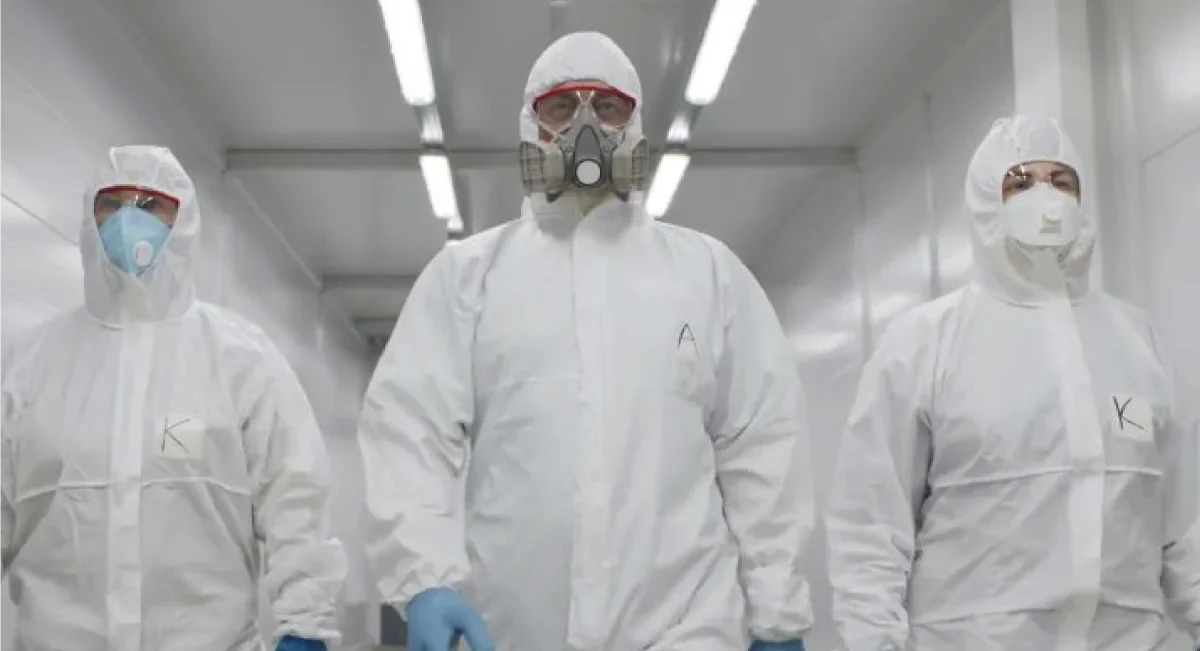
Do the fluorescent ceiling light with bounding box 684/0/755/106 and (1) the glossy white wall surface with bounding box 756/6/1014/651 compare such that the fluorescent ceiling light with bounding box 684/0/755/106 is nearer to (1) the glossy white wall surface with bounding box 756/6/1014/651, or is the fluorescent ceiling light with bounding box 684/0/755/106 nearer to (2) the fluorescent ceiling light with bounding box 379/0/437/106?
(1) the glossy white wall surface with bounding box 756/6/1014/651

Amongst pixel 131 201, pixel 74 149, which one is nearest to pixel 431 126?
pixel 74 149

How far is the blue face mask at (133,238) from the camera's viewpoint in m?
2.62

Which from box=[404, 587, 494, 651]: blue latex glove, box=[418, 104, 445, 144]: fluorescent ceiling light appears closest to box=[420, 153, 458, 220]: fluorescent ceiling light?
box=[418, 104, 445, 144]: fluorescent ceiling light

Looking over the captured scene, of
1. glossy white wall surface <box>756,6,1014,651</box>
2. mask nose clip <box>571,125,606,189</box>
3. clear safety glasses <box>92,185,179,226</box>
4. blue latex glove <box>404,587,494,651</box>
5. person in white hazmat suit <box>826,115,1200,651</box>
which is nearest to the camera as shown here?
blue latex glove <box>404,587,494,651</box>

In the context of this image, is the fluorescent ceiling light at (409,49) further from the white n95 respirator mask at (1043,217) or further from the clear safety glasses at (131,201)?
the white n95 respirator mask at (1043,217)

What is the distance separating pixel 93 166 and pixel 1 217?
3.11 ft

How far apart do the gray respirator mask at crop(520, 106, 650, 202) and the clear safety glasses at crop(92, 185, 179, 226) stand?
3.11ft

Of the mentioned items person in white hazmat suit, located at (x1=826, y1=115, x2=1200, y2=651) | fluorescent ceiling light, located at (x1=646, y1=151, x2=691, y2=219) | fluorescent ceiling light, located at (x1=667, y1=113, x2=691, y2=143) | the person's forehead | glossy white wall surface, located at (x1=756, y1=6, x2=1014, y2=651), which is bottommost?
person in white hazmat suit, located at (x1=826, y1=115, x2=1200, y2=651)

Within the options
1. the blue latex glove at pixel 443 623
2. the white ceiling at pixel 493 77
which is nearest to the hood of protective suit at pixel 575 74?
the blue latex glove at pixel 443 623

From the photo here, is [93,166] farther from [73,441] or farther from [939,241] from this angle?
[939,241]

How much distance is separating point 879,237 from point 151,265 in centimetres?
385

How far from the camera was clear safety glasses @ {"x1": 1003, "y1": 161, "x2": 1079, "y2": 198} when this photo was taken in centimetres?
263

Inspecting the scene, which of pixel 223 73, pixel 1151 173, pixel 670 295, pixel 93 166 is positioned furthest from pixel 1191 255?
pixel 223 73

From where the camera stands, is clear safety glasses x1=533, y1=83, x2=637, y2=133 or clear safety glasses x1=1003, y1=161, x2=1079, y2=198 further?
clear safety glasses x1=1003, y1=161, x2=1079, y2=198
